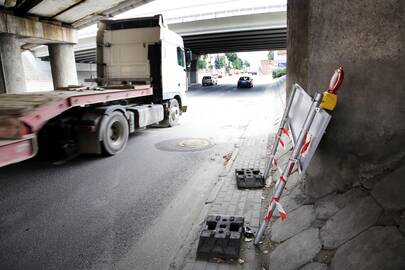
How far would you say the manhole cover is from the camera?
8.58 meters

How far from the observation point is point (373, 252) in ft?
7.97

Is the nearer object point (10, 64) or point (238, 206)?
point (238, 206)

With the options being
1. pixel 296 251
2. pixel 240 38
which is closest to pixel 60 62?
pixel 296 251

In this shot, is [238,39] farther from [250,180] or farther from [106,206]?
[106,206]

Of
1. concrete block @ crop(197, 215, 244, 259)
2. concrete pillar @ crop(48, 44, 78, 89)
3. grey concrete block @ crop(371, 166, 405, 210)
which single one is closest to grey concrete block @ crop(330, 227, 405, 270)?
grey concrete block @ crop(371, 166, 405, 210)

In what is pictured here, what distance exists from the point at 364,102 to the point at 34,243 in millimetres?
4460

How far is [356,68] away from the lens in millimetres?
3270

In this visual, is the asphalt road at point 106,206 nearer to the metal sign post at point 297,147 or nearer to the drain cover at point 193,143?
the drain cover at point 193,143

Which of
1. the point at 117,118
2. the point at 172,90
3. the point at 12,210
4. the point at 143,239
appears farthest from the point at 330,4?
the point at 172,90

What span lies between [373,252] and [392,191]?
2.05 feet

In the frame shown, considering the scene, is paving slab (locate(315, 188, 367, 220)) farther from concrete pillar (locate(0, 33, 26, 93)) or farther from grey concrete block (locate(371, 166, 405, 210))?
concrete pillar (locate(0, 33, 26, 93))

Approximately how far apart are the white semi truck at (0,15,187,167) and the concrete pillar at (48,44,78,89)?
391 inches

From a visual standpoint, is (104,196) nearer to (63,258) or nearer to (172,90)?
(63,258)

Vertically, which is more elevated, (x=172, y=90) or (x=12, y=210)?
(x=172, y=90)
